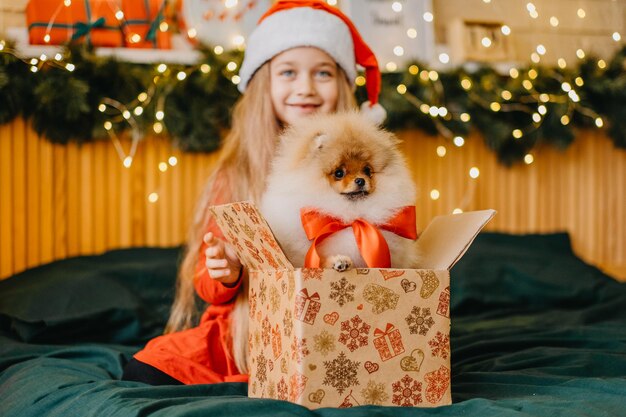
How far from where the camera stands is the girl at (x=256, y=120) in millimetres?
1338

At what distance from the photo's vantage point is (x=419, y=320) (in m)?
0.97

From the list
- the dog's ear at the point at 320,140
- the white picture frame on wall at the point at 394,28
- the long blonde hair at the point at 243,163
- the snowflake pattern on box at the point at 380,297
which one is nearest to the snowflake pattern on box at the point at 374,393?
the snowflake pattern on box at the point at 380,297

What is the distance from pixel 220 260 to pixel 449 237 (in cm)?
41

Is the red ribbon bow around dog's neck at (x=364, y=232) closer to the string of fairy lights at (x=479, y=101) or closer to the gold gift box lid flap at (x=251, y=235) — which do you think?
the gold gift box lid flap at (x=251, y=235)

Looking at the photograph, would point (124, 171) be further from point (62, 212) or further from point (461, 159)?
point (461, 159)

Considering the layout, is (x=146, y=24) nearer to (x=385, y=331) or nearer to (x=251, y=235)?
(x=251, y=235)

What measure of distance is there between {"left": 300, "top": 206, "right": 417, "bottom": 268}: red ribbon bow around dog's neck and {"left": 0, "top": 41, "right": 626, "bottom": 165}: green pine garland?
1347 millimetres

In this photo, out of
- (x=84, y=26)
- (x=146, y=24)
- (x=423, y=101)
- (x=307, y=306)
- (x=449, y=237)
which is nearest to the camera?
(x=307, y=306)

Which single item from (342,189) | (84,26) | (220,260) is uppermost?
(84,26)

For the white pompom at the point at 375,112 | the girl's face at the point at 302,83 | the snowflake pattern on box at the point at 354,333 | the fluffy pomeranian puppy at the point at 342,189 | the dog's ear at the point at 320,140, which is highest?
the girl's face at the point at 302,83

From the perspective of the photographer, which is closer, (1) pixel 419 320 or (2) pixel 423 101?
(1) pixel 419 320

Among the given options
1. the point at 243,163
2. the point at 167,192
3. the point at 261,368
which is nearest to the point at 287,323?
the point at 261,368

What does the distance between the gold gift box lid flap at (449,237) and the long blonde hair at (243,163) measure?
38 cm

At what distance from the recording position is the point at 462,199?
268 cm
